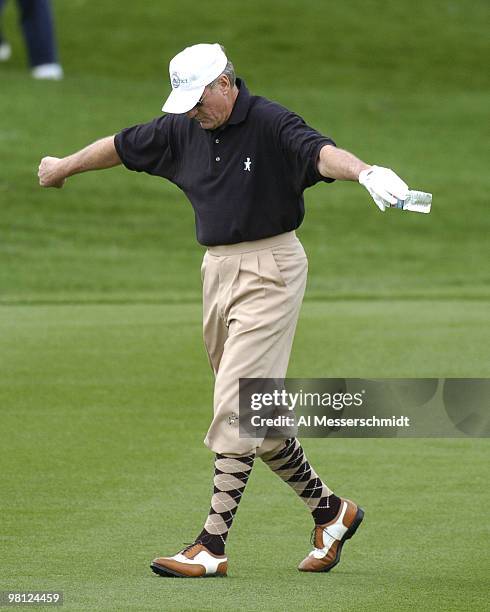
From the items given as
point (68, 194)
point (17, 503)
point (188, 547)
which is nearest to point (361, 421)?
point (188, 547)

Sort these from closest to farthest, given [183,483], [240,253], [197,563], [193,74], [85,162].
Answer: [197,563] < [193,74] < [240,253] < [85,162] < [183,483]

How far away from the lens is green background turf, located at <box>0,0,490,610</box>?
19.8 ft

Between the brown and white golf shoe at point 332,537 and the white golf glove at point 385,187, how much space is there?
1.48 metres

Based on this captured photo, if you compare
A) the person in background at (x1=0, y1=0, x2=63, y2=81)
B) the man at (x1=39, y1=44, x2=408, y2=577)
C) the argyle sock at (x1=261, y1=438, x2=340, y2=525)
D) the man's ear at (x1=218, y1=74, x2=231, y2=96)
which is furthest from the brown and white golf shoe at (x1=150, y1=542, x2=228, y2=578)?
the person in background at (x1=0, y1=0, x2=63, y2=81)

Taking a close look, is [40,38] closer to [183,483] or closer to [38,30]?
[38,30]

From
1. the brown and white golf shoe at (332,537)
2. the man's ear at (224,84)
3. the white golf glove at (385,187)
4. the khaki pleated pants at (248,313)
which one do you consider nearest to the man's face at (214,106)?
the man's ear at (224,84)

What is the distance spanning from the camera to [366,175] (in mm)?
5508

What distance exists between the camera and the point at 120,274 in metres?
17.0

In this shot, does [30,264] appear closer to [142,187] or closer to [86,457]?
[142,187]

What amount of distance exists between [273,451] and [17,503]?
52.6 inches

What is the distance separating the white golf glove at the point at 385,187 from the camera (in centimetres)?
539

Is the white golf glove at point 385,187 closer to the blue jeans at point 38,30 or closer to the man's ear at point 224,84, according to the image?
the man's ear at point 224,84
